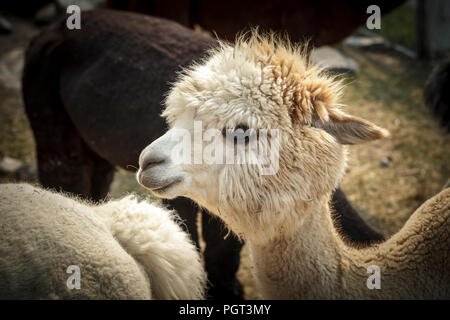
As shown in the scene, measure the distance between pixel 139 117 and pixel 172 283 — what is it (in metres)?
1.06

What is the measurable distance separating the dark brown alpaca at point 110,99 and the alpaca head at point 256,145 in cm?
64

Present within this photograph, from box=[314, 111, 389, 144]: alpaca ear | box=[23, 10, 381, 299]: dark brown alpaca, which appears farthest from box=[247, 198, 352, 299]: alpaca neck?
box=[23, 10, 381, 299]: dark brown alpaca

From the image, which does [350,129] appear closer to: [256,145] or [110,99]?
[256,145]

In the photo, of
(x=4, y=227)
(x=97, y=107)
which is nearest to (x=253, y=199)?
(x=4, y=227)

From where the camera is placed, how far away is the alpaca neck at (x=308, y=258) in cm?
144

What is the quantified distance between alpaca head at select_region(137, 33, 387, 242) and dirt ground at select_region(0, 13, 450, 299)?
5.21 feet

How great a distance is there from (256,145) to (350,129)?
0.35m

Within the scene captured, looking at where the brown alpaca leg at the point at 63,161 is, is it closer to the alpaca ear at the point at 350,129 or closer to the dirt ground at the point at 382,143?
the dirt ground at the point at 382,143

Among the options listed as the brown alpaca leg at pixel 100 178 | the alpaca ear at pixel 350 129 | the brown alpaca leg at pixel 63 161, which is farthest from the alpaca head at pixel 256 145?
the brown alpaca leg at pixel 100 178

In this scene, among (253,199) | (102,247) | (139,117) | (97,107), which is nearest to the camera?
(102,247)

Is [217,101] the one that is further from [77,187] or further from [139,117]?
[77,187]

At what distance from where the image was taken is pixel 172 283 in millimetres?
1396

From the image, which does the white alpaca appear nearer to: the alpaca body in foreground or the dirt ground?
the alpaca body in foreground

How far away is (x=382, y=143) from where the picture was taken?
442 cm
